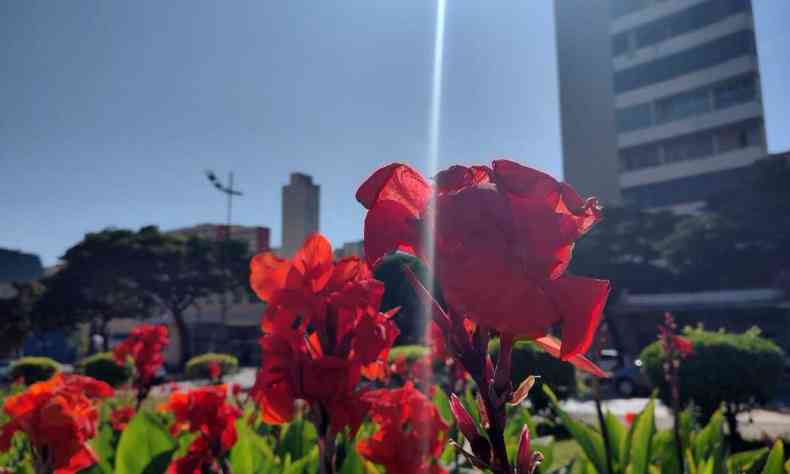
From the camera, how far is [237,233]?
37.8 meters

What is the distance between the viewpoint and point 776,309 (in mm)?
22000

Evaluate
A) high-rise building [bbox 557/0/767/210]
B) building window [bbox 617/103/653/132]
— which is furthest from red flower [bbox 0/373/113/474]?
building window [bbox 617/103/653/132]

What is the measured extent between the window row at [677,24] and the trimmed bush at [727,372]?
85.4 ft

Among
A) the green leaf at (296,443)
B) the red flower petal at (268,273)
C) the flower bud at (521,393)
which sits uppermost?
the red flower petal at (268,273)

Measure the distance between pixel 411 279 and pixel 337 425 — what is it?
1.54 ft

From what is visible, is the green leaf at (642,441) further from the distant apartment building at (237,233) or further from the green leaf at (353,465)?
the distant apartment building at (237,233)

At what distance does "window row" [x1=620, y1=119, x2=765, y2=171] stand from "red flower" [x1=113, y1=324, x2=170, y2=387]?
1182 inches

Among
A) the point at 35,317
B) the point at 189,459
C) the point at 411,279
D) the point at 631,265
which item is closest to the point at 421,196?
the point at 411,279

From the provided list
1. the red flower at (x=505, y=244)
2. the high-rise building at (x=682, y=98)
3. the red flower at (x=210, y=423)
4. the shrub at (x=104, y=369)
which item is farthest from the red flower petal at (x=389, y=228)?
the high-rise building at (x=682, y=98)

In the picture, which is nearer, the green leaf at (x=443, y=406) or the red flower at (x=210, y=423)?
the red flower at (x=210, y=423)

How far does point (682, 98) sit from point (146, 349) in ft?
104

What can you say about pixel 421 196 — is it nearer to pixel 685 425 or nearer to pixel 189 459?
pixel 189 459

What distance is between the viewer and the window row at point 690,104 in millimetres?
27656

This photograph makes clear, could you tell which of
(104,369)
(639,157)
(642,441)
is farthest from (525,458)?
(639,157)
